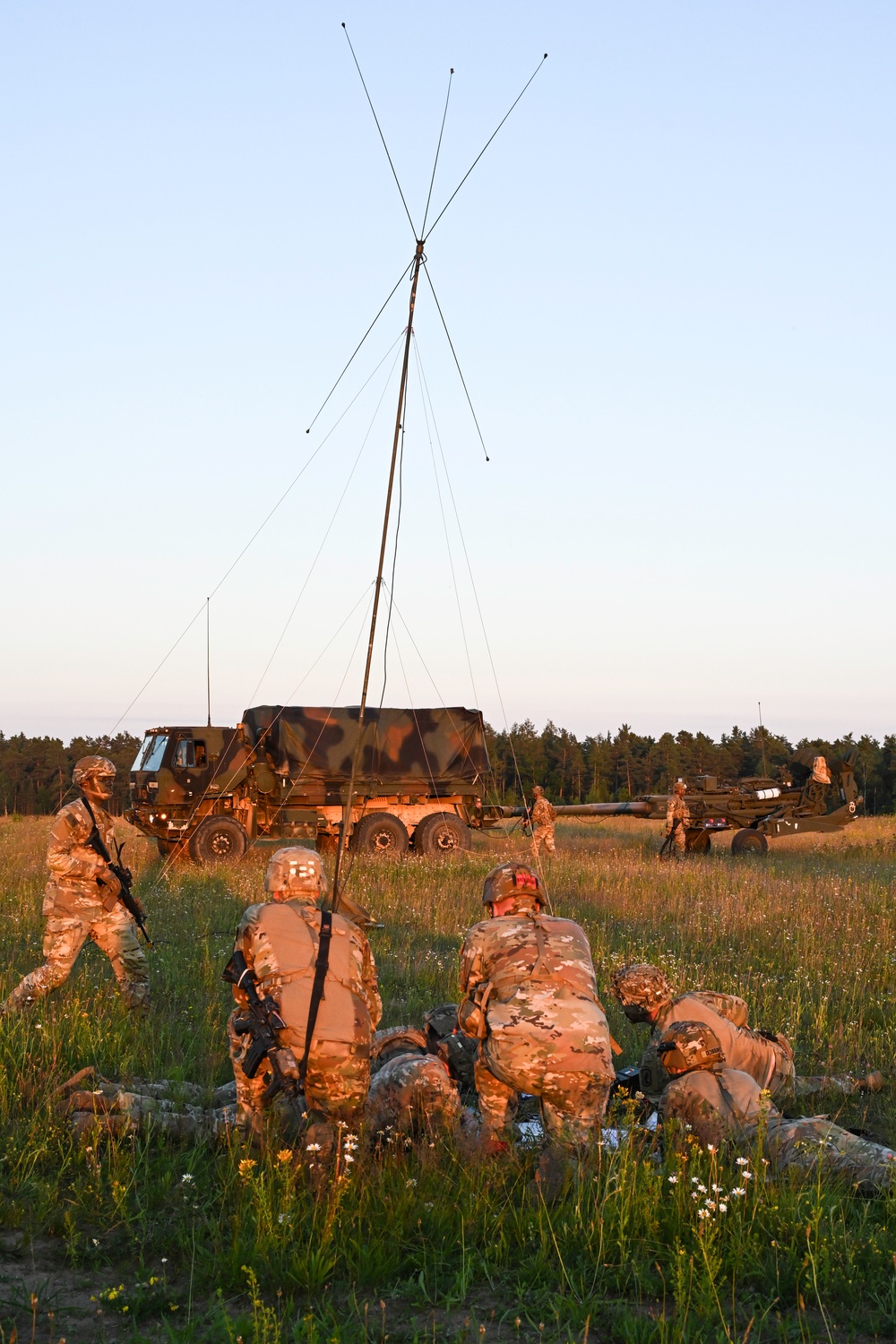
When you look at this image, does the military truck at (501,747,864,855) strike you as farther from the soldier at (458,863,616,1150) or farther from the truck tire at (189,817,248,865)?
the soldier at (458,863,616,1150)

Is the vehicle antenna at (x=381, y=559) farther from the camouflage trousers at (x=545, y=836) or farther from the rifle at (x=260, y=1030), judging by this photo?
the camouflage trousers at (x=545, y=836)

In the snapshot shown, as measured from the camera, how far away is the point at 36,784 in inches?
2672

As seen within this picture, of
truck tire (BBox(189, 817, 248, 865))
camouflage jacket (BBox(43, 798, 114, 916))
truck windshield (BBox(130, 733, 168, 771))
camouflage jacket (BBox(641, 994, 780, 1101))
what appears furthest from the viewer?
truck windshield (BBox(130, 733, 168, 771))

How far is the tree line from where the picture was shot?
224 ft

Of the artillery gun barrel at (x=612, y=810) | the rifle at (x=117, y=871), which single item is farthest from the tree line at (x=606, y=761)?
the rifle at (x=117, y=871)

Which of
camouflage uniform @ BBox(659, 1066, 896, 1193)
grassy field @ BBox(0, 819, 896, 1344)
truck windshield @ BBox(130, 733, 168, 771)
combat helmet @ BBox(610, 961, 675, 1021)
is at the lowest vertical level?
grassy field @ BBox(0, 819, 896, 1344)

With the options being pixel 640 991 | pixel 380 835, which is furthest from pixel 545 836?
pixel 640 991

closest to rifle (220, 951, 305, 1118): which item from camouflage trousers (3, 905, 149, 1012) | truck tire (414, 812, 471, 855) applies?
camouflage trousers (3, 905, 149, 1012)

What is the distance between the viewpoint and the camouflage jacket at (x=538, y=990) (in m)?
4.73

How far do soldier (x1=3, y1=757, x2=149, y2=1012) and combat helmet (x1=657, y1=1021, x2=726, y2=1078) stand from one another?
3769 mm

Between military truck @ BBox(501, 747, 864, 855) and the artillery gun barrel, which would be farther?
the artillery gun barrel

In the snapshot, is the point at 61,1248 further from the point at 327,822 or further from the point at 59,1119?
the point at 327,822

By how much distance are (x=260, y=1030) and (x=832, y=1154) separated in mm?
2341

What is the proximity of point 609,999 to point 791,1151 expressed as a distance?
11.7 ft
